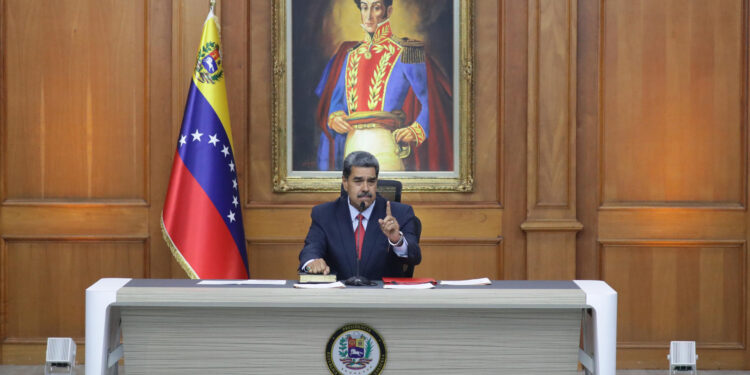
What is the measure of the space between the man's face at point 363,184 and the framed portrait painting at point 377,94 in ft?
4.83

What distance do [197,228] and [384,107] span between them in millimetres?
1374

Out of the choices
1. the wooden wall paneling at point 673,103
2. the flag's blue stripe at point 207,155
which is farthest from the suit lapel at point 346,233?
the wooden wall paneling at point 673,103

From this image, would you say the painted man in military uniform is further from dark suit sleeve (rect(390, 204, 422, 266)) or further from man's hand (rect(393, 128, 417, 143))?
dark suit sleeve (rect(390, 204, 422, 266))

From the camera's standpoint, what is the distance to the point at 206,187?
4305 millimetres

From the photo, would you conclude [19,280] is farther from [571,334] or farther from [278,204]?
[571,334]

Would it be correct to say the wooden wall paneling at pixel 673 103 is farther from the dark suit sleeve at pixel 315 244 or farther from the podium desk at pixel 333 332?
the dark suit sleeve at pixel 315 244

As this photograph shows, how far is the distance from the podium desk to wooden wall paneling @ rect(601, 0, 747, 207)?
206 centimetres

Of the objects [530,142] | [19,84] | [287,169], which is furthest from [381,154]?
[19,84]

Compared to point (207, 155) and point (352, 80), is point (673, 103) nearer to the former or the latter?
point (352, 80)

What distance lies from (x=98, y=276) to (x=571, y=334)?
3097mm

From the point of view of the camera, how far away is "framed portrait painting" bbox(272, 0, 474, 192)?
15.4ft

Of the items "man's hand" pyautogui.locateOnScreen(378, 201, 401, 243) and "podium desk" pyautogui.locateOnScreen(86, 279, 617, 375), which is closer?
"podium desk" pyautogui.locateOnScreen(86, 279, 617, 375)

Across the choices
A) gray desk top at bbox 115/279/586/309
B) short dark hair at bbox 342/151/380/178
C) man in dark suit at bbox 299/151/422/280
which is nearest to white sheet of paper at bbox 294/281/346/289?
gray desk top at bbox 115/279/586/309

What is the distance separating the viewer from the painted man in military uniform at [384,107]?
4727mm
